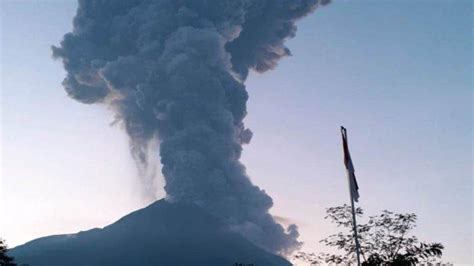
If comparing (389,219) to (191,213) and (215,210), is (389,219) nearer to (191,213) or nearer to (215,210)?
(215,210)

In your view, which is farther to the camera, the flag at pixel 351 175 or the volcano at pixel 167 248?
the volcano at pixel 167 248

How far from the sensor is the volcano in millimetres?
172125

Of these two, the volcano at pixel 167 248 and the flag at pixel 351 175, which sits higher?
the volcano at pixel 167 248

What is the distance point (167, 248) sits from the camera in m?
182

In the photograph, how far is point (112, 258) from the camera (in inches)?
6821

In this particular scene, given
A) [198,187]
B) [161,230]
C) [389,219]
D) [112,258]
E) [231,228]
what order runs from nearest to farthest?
1. [389,219]
2. [198,187]
3. [231,228]
4. [112,258]
5. [161,230]

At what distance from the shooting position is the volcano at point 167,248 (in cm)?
17212

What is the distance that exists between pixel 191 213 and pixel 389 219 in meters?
146

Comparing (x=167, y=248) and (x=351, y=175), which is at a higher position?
(x=167, y=248)

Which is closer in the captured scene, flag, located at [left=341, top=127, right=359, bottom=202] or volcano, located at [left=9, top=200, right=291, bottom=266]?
flag, located at [left=341, top=127, right=359, bottom=202]

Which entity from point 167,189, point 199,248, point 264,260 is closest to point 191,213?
point 199,248

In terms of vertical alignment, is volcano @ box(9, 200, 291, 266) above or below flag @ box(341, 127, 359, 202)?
above

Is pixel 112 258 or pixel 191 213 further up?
pixel 191 213

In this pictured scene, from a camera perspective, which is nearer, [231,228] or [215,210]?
[215,210]
